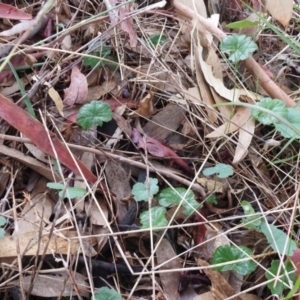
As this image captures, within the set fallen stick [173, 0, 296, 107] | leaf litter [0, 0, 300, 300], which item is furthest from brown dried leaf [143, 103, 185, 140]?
fallen stick [173, 0, 296, 107]

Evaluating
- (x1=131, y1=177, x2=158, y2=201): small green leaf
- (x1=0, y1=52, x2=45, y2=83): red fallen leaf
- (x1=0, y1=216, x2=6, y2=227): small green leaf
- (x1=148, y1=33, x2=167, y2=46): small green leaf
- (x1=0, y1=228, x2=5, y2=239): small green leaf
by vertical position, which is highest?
(x1=0, y1=52, x2=45, y2=83): red fallen leaf

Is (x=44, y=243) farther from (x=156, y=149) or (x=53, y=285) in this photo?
(x=156, y=149)

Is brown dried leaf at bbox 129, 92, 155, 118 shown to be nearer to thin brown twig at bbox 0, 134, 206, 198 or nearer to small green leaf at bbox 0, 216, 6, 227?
thin brown twig at bbox 0, 134, 206, 198

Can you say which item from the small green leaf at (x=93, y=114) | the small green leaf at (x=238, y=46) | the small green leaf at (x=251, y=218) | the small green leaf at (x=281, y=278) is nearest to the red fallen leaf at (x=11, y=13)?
the small green leaf at (x=93, y=114)

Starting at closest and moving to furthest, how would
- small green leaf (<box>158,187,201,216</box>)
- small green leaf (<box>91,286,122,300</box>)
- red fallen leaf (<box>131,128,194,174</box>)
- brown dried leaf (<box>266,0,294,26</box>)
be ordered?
1. small green leaf (<box>91,286,122,300</box>)
2. small green leaf (<box>158,187,201,216</box>)
3. red fallen leaf (<box>131,128,194,174</box>)
4. brown dried leaf (<box>266,0,294,26</box>)

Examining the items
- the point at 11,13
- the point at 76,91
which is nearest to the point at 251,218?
the point at 76,91

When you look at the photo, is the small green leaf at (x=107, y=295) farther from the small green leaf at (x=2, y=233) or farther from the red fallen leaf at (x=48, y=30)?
the red fallen leaf at (x=48, y=30)
